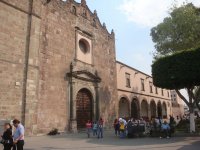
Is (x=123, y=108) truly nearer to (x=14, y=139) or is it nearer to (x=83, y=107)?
(x=83, y=107)

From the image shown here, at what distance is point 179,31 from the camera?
64.2 ft

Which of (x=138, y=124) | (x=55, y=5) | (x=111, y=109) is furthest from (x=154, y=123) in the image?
(x=55, y=5)

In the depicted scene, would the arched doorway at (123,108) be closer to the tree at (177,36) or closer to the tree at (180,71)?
the tree at (177,36)

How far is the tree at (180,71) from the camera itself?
537 inches

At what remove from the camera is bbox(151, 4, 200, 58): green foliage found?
18.9 meters

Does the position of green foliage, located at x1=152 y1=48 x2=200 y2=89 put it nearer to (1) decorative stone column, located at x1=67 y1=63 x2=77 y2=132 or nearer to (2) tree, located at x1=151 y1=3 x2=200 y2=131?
(2) tree, located at x1=151 y1=3 x2=200 y2=131

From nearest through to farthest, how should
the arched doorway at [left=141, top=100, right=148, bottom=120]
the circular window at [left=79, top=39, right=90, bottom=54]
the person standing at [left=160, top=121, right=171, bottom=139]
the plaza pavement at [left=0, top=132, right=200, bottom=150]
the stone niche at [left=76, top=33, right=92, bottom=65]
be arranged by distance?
the plaza pavement at [left=0, top=132, right=200, bottom=150], the person standing at [left=160, top=121, right=171, bottom=139], the stone niche at [left=76, top=33, right=92, bottom=65], the circular window at [left=79, top=39, right=90, bottom=54], the arched doorway at [left=141, top=100, right=148, bottom=120]

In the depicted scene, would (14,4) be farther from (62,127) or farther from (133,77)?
(133,77)

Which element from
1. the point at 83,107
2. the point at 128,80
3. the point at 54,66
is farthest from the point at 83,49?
the point at 128,80

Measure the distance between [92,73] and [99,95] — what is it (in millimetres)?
2022

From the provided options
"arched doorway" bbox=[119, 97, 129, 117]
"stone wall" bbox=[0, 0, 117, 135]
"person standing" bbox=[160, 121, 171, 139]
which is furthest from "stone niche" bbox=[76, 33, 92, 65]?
"arched doorway" bbox=[119, 97, 129, 117]

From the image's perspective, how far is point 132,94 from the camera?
2941 centimetres

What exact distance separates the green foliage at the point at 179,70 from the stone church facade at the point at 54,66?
6.37m

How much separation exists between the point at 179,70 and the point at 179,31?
659 centimetres
